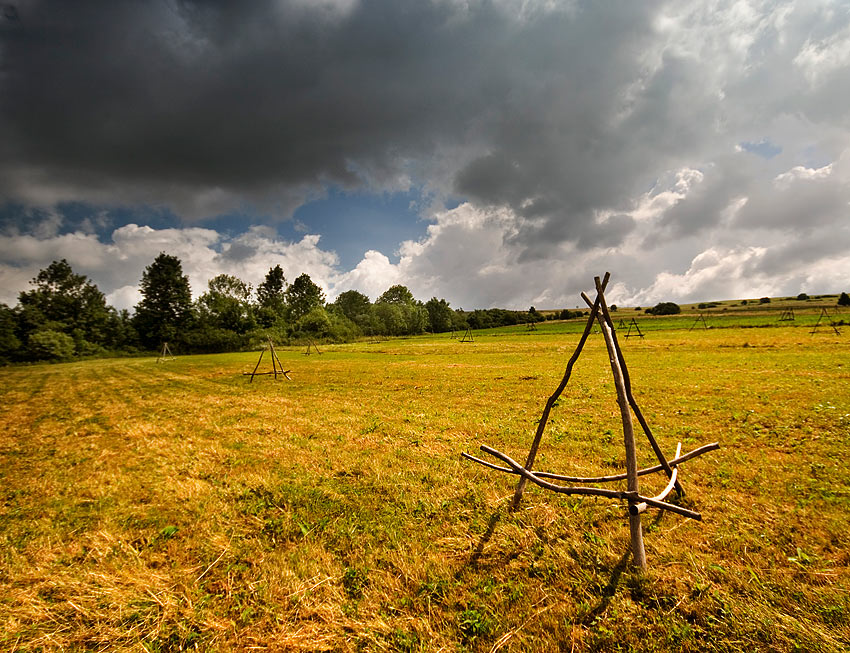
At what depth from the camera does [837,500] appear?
5105 mm

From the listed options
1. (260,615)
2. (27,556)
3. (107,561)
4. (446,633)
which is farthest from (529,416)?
(27,556)

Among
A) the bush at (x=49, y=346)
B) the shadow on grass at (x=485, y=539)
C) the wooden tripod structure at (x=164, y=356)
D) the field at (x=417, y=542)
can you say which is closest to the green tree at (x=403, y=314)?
the wooden tripod structure at (x=164, y=356)

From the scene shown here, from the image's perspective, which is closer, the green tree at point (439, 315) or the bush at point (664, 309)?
the bush at point (664, 309)

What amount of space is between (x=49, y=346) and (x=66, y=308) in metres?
16.1

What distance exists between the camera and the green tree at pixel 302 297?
3959 inches

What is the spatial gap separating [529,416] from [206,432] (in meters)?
10.4

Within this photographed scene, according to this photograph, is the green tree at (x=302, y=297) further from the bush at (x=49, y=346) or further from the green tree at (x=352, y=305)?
the bush at (x=49, y=346)

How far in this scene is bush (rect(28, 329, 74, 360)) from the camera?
193ft

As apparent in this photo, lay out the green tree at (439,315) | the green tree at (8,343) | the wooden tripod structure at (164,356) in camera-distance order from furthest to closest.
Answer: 1. the green tree at (439,315)
2. the green tree at (8,343)
3. the wooden tripod structure at (164,356)

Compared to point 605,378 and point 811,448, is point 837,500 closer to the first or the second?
point 811,448

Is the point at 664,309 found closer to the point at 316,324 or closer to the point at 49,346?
the point at 316,324

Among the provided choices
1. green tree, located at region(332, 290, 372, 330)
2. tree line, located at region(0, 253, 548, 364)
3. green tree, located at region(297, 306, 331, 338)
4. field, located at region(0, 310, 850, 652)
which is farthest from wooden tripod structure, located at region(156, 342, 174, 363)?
green tree, located at region(332, 290, 372, 330)

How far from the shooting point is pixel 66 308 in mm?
70625

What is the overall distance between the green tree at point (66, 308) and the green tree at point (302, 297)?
42.2m
